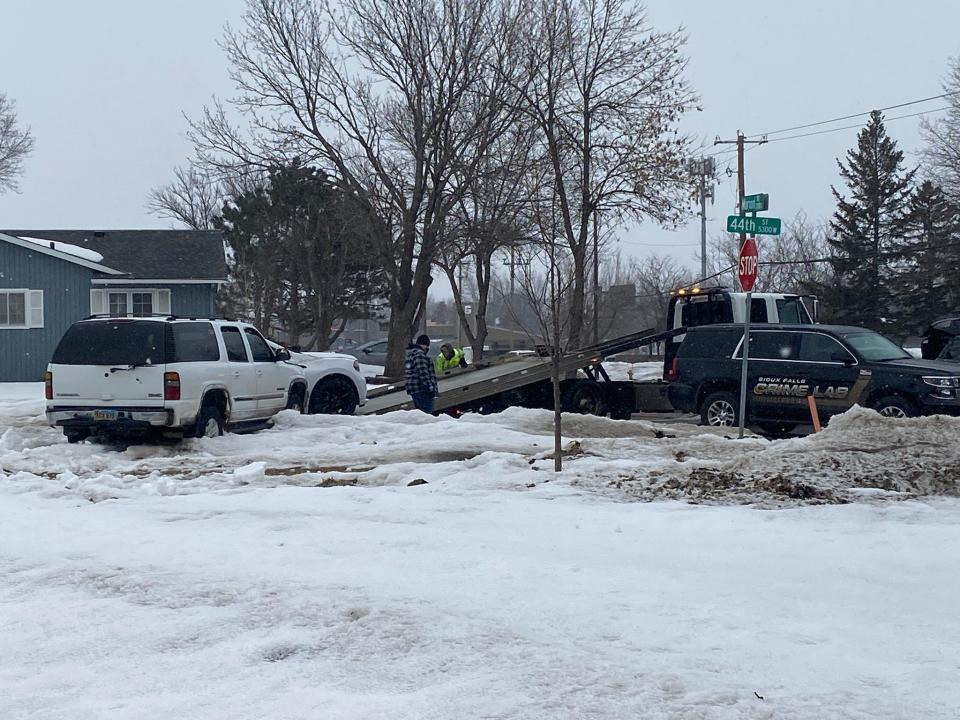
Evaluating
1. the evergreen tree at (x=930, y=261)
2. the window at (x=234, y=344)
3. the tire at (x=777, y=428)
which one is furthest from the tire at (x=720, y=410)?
the evergreen tree at (x=930, y=261)

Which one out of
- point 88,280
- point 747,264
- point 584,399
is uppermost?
point 88,280

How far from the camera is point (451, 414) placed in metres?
18.0

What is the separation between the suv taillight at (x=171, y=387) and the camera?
13.1 meters

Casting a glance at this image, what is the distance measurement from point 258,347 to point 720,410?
720 centimetres

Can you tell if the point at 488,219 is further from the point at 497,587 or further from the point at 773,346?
the point at 497,587

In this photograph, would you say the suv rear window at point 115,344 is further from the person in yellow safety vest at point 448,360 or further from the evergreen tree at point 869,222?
the evergreen tree at point 869,222

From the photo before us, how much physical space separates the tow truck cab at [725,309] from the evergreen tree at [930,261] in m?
30.6

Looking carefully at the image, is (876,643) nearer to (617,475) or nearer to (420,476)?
(617,475)

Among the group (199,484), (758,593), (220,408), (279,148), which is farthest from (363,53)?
(758,593)

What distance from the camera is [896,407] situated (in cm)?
1490

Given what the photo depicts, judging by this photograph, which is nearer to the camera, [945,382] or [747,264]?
[747,264]

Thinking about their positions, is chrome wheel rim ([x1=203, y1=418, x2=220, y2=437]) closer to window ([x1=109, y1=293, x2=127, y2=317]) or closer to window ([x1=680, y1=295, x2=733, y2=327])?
window ([x1=680, y1=295, x2=733, y2=327])

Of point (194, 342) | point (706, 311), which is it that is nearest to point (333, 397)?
point (194, 342)

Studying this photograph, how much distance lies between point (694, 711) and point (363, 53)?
29806mm
